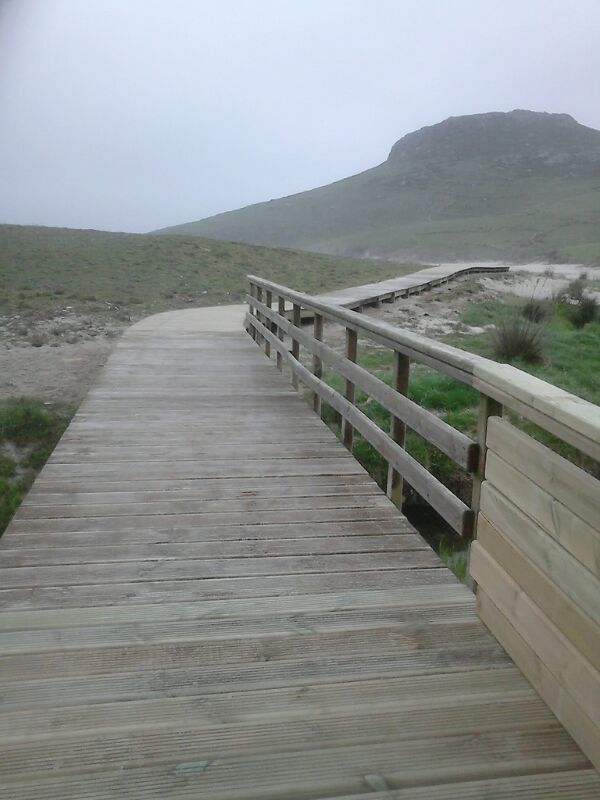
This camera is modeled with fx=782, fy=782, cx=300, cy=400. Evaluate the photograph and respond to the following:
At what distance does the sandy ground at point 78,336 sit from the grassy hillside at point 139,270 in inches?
72.9

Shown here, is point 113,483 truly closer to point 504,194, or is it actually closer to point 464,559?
point 464,559

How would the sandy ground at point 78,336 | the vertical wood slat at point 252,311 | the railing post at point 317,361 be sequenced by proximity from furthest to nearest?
the vertical wood slat at point 252,311, the sandy ground at point 78,336, the railing post at point 317,361

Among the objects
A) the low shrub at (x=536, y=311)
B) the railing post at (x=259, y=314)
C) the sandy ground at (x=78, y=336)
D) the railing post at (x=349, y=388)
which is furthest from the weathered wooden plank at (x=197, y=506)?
the low shrub at (x=536, y=311)

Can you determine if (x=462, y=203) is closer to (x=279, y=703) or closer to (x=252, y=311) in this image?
(x=252, y=311)

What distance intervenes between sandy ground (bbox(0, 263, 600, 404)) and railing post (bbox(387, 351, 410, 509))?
4.89 metres

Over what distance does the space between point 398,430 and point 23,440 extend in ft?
14.1

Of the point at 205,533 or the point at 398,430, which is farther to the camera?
the point at 398,430

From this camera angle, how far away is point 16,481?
6492mm

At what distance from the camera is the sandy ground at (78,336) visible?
8.97 meters

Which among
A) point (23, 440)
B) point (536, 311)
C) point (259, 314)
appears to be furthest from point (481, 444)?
point (536, 311)

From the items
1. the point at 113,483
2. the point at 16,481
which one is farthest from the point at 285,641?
the point at 16,481

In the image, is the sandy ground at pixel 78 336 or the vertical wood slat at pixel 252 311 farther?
the vertical wood slat at pixel 252 311

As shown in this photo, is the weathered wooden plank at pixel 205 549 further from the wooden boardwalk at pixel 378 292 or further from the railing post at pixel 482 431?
the wooden boardwalk at pixel 378 292

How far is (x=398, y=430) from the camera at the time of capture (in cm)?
427
